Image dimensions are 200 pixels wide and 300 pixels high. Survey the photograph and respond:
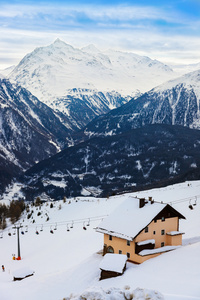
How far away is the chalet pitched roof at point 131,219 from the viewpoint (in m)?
47.0

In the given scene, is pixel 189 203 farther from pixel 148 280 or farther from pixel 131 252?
pixel 148 280

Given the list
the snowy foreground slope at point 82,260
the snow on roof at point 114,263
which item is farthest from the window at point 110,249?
the snow on roof at point 114,263

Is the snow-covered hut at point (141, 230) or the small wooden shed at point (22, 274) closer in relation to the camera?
the snow-covered hut at point (141, 230)

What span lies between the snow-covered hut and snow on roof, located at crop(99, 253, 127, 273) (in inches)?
127

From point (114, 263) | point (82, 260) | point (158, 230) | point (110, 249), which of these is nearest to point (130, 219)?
point (158, 230)

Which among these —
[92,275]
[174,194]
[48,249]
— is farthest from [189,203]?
[92,275]

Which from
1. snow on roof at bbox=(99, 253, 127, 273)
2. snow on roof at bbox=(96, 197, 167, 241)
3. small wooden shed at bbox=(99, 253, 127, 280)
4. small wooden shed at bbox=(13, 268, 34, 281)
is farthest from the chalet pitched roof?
small wooden shed at bbox=(13, 268, 34, 281)

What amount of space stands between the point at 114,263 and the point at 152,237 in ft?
24.7

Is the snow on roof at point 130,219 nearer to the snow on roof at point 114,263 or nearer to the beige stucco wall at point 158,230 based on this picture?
the beige stucco wall at point 158,230

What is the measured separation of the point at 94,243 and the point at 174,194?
105 feet

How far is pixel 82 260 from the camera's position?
185 ft

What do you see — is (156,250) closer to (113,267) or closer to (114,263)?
(114,263)

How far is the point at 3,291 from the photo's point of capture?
4331cm

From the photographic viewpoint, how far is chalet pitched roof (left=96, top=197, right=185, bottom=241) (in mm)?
47000
